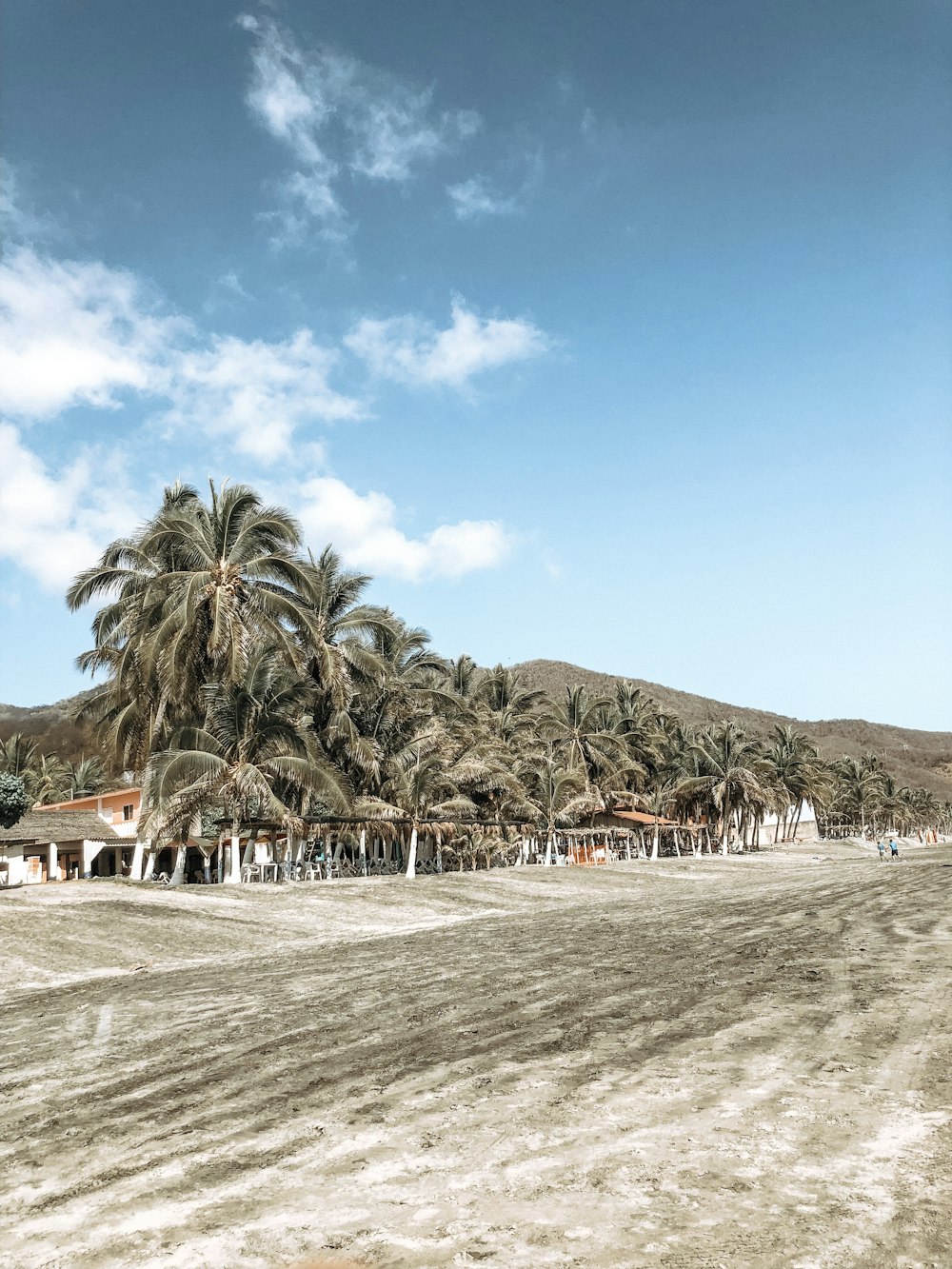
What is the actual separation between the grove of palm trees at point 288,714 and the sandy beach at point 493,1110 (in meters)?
11.6

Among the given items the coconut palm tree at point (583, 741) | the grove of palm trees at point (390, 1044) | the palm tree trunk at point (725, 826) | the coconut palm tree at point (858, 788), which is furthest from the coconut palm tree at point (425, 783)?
the coconut palm tree at point (858, 788)

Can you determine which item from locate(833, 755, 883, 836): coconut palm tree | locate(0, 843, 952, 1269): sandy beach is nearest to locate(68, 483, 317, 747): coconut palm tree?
locate(0, 843, 952, 1269): sandy beach

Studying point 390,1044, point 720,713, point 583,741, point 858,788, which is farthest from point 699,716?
point 390,1044

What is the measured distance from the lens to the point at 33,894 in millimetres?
19969

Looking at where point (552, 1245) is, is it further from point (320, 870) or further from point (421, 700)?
point (421, 700)

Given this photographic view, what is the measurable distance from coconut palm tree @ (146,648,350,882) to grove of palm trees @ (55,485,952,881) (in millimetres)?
50

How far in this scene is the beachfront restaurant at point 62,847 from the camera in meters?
34.2

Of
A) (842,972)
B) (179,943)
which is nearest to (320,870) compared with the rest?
(179,943)

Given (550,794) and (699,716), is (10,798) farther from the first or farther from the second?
(699,716)

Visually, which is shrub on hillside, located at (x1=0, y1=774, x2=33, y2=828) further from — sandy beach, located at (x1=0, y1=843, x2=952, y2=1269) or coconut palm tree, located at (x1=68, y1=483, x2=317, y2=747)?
sandy beach, located at (x1=0, y1=843, x2=952, y2=1269)

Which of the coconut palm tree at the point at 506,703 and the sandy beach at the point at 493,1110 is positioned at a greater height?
the coconut palm tree at the point at 506,703

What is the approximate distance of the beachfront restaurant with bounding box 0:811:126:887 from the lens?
34.2 metres

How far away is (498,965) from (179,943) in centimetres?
669

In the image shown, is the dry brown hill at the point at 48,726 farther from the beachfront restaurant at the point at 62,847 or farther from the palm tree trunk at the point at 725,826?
the palm tree trunk at the point at 725,826
